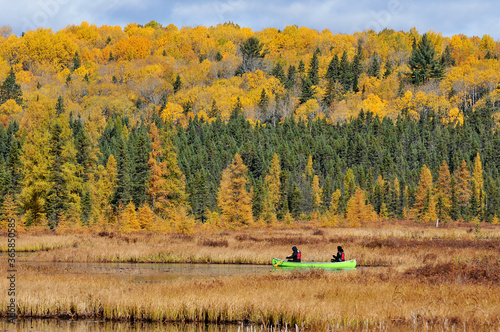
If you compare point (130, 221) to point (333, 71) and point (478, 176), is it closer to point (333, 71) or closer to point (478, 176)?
point (478, 176)

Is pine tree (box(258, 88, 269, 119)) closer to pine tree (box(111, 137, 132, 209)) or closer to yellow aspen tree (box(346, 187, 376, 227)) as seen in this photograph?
yellow aspen tree (box(346, 187, 376, 227))

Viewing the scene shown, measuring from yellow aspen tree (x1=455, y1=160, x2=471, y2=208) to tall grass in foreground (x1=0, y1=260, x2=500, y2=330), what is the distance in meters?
79.6

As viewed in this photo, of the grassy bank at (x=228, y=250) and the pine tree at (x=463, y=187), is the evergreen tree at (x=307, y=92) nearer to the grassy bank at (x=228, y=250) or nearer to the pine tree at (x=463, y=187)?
the pine tree at (x=463, y=187)

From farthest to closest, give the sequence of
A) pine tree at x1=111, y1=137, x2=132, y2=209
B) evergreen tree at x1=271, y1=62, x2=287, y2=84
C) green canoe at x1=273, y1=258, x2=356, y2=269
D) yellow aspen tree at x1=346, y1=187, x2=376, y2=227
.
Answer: evergreen tree at x1=271, y1=62, x2=287, y2=84 → yellow aspen tree at x1=346, y1=187, x2=376, y2=227 → pine tree at x1=111, y1=137, x2=132, y2=209 → green canoe at x1=273, y1=258, x2=356, y2=269

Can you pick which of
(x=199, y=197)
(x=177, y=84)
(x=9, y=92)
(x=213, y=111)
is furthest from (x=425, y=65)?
(x=9, y=92)

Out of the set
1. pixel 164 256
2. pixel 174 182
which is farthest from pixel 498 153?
pixel 164 256

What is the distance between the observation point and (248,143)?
116062 millimetres

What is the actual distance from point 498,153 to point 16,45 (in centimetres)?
17214

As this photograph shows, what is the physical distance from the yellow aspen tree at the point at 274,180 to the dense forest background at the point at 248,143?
0.27 m

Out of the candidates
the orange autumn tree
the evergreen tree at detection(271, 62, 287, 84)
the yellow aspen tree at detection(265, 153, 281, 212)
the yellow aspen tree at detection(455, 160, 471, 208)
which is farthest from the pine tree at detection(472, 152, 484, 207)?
the evergreen tree at detection(271, 62, 287, 84)

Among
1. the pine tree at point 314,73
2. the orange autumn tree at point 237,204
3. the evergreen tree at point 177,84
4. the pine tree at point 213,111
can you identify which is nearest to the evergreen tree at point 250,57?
the pine tree at point 314,73

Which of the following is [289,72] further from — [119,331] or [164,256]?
[119,331]

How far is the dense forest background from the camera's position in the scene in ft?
211

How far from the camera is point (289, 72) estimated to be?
175625 mm
